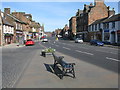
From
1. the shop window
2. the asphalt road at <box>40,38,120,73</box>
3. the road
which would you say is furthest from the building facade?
the road

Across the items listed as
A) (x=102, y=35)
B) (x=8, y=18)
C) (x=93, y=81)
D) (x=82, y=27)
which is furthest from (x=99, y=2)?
(x=93, y=81)

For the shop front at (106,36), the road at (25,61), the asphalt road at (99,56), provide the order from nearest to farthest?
the road at (25,61) → the asphalt road at (99,56) → the shop front at (106,36)

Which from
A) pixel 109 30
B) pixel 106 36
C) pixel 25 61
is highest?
pixel 109 30

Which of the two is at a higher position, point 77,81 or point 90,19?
point 90,19

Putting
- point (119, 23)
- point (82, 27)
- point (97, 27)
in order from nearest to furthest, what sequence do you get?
point (119, 23)
point (97, 27)
point (82, 27)

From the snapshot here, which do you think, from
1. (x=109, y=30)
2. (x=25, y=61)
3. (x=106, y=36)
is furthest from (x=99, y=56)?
(x=106, y=36)

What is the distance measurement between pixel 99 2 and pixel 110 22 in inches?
784

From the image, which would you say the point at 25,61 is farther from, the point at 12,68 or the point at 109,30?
the point at 109,30

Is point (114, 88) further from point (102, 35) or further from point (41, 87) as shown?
point (102, 35)

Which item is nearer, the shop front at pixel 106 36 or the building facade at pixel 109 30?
the building facade at pixel 109 30

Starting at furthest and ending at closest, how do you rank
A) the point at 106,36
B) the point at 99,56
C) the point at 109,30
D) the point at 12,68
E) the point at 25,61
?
the point at 106,36
the point at 109,30
the point at 99,56
the point at 25,61
the point at 12,68

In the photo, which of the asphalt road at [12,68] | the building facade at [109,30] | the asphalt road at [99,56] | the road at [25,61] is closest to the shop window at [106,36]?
the building facade at [109,30]

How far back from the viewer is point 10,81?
7465mm

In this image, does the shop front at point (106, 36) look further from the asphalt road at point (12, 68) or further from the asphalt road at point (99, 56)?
the asphalt road at point (12, 68)
